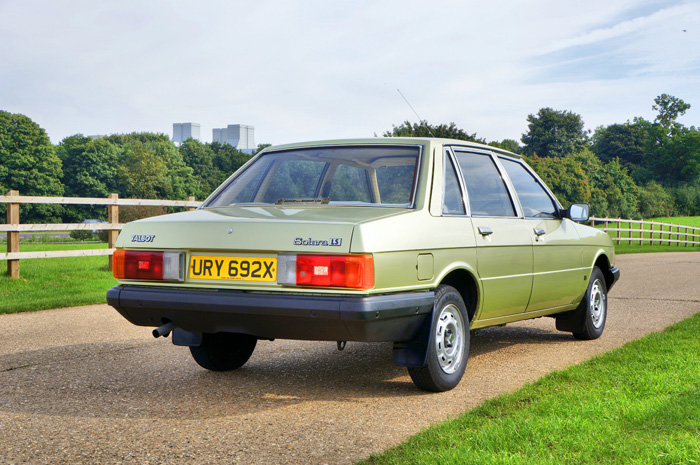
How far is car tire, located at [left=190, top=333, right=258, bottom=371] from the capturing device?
17.9 ft

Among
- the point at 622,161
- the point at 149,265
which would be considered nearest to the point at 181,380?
the point at 149,265

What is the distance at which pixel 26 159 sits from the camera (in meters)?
71.4

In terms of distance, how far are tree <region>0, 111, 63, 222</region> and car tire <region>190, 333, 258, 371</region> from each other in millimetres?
68442

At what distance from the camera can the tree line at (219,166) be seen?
238 ft

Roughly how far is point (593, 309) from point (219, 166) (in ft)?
348

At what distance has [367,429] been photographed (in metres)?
4.01

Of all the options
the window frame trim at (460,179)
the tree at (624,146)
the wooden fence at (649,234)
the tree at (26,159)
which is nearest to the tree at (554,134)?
the tree at (624,146)

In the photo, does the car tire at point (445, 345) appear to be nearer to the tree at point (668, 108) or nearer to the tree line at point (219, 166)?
the tree line at point (219, 166)

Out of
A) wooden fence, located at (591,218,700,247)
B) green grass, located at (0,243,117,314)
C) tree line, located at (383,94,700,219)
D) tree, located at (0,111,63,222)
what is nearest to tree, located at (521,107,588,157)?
tree line, located at (383,94,700,219)

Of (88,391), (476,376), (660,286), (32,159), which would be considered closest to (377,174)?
(476,376)

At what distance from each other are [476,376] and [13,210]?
9359mm

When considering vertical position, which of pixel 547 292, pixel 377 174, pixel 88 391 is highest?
pixel 377 174

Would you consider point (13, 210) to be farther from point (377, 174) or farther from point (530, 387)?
point (530, 387)

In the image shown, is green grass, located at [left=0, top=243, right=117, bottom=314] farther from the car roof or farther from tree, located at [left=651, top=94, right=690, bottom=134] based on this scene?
tree, located at [left=651, top=94, right=690, bottom=134]
